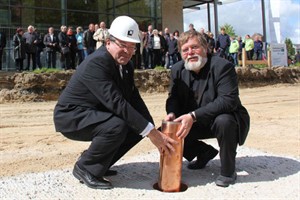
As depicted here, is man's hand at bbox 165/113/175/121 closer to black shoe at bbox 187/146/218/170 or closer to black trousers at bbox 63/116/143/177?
black trousers at bbox 63/116/143/177

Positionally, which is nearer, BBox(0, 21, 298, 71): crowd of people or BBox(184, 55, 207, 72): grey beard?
BBox(184, 55, 207, 72): grey beard

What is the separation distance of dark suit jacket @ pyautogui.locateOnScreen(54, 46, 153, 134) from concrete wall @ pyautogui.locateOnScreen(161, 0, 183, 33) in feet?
64.3

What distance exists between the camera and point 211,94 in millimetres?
3965

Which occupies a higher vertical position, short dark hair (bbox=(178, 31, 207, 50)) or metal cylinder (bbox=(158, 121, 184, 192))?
short dark hair (bbox=(178, 31, 207, 50))

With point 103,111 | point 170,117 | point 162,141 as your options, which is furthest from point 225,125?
point 103,111

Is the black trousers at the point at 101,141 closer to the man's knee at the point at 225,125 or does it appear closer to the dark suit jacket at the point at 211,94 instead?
the dark suit jacket at the point at 211,94

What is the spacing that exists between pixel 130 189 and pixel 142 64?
11451 millimetres

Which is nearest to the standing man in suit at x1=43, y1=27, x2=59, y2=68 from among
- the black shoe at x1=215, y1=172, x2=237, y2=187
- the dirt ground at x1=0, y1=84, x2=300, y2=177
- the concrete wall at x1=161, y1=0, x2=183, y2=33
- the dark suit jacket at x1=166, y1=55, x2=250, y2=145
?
the dirt ground at x1=0, y1=84, x2=300, y2=177

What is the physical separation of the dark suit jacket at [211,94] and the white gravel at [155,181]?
53 centimetres

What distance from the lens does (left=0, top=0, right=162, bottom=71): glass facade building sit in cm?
1627

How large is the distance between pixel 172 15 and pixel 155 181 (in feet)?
66.0

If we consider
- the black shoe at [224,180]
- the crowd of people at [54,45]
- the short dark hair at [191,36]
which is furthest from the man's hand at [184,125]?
the crowd of people at [54,45]

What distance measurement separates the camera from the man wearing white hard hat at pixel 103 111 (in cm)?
343

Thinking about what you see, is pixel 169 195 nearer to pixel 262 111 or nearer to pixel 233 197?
pixel 233 197
